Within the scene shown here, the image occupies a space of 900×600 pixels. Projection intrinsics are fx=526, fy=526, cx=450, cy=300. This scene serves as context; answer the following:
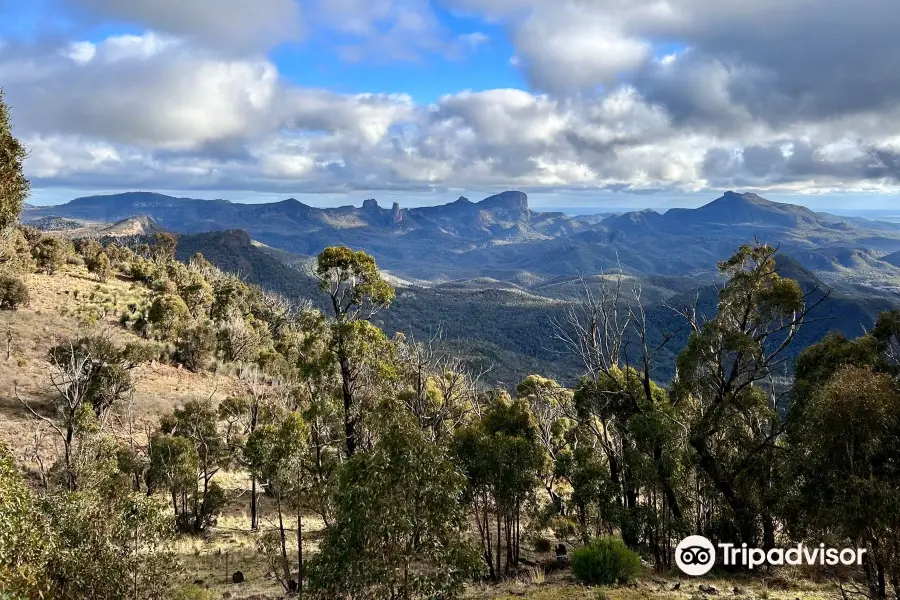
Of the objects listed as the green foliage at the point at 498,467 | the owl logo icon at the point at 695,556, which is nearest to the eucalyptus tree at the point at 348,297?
the green foliage at the point at 498,467

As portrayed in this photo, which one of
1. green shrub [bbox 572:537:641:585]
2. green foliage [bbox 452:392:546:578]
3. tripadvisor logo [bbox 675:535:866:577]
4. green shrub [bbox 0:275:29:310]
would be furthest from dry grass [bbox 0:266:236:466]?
tripadvisor logo [bbox 675:535:866:577]

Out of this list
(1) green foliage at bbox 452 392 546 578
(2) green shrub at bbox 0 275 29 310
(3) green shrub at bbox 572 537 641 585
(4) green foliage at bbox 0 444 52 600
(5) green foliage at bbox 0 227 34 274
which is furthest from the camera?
(5) green foliage at bbox 0 227 34 274

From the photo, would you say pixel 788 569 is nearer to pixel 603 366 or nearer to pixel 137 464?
pixel 603 366

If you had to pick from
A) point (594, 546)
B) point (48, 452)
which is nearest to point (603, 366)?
point (594, 546)

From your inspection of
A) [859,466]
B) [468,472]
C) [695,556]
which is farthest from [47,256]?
[859,466]

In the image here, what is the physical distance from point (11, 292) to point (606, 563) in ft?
191

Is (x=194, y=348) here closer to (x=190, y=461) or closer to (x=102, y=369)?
(x=102, y=369)

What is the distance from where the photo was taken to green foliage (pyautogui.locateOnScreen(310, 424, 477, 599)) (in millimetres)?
11992

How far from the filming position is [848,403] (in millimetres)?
13445

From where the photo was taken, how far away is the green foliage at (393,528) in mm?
11992

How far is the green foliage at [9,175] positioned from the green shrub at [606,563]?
21946 mm

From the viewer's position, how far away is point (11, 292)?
166 feet

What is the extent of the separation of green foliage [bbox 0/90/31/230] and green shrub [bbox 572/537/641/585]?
21.9 meters

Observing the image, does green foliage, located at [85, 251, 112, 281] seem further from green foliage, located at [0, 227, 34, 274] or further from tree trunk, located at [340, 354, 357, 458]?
tree trunk, located at [340, 354, 357, 458]
